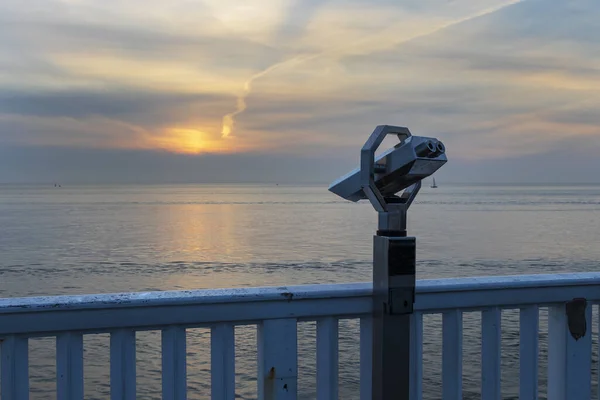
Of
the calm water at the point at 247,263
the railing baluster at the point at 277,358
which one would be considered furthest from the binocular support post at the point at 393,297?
the calm water at the point at 247,263

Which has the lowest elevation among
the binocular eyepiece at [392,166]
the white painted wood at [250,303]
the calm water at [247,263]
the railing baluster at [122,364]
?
the calm water at [247,263]

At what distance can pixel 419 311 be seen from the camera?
2248 millimetres

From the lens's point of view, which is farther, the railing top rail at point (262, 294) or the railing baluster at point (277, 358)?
the railing baluster at point (277, 358)

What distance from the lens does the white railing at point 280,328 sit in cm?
192

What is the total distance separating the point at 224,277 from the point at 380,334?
14.9 m

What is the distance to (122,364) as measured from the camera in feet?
6.56

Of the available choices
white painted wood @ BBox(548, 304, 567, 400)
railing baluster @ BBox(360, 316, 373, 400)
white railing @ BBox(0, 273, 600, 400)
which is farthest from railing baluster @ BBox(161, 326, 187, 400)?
white painted wood @ BBox(548, 304, 567, 400)

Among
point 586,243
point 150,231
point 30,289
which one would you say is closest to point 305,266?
point 30,289

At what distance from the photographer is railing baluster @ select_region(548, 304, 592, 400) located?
99.2 inches

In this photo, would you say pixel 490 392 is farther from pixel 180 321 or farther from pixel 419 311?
pixel 180 321

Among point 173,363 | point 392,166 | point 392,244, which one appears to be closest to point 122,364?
point 173,363

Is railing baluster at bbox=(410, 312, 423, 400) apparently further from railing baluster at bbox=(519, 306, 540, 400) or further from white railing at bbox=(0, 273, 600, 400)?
railing baluster at bbox=(519, 306, 540, 400)

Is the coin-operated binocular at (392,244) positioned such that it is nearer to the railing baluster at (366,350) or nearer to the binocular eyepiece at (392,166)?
the binocular eyepiece at (392,166)

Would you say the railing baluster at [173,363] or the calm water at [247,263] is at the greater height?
the railing baluster at [173,363]
